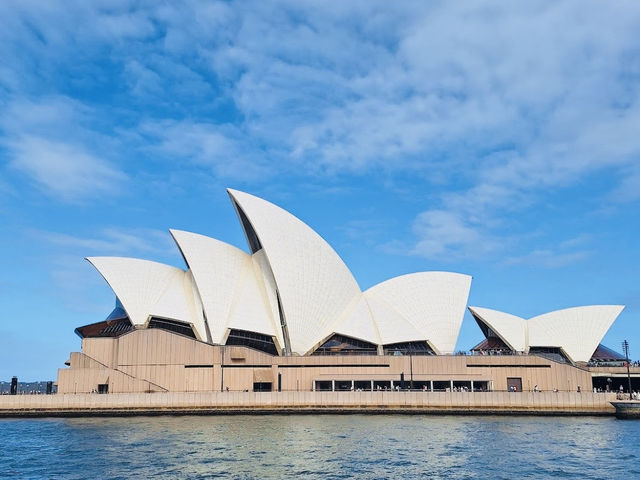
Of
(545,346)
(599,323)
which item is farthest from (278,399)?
(599,323)

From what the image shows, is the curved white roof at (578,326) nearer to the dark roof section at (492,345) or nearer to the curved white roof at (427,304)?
the dark roof section at (492,345)

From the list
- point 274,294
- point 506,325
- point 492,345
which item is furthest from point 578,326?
point 274,294

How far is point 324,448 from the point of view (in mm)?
28859

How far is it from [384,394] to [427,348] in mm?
11622

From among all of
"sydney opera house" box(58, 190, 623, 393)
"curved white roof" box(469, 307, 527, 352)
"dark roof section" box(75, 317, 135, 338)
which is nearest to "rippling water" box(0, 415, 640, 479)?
"sydney opera house" box(58, 190, 623, 393)

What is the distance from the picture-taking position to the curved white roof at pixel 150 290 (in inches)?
2105

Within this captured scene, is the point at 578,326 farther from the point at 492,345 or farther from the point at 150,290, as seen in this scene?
the point at 150,290

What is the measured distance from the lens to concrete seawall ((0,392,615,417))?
4600 centimetres

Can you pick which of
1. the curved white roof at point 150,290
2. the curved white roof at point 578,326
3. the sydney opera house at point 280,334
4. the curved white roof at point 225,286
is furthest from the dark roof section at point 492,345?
the curved white roof at point 150,290

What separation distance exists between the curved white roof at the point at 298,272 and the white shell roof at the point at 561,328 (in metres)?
15.4

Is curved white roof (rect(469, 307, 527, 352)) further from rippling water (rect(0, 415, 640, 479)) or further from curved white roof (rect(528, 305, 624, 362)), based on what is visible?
rippling water (rect(0, 415, 640, 479))

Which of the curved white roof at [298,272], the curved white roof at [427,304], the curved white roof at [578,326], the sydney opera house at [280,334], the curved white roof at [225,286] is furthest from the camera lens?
the curved white roof at [578,326]

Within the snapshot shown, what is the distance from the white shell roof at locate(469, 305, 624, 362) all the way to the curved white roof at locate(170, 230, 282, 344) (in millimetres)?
21996

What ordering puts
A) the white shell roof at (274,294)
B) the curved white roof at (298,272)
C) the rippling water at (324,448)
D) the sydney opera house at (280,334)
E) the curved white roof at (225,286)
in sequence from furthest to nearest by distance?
the curved white roof at (298,272) → the white shell roof at (274,294) → the curved white roof at (225,286) → the sydney opera house at (280,334) → the rippling water at (324,448)
